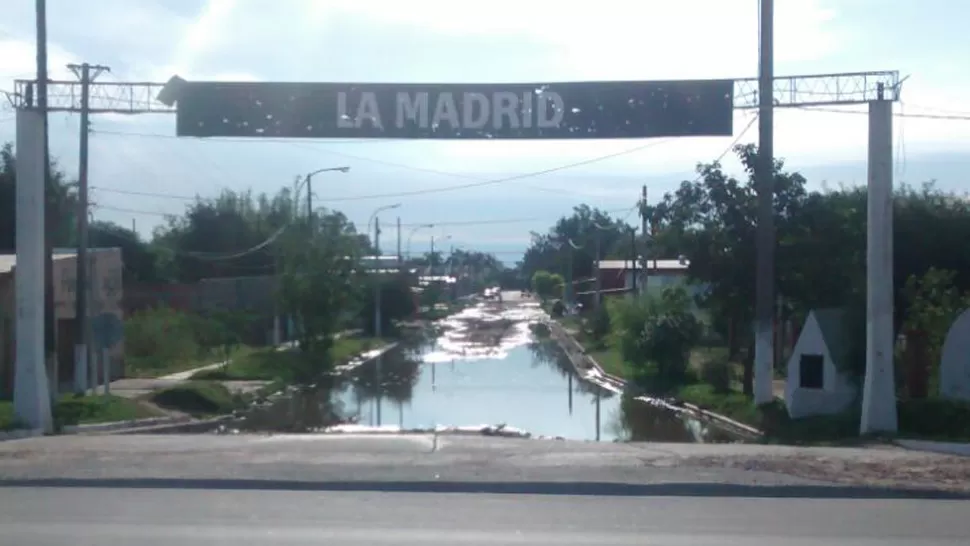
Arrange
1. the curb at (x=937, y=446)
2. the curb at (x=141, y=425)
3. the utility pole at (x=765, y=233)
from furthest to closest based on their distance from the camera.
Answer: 1. the utility pole at (x=765, y=233)
2. the curb at (x=141, y=425)
3. the curb at (x=937, y=446)

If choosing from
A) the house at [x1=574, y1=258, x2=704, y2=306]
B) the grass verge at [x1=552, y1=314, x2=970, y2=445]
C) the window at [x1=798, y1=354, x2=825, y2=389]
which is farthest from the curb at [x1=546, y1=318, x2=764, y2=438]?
the house at [x1=574, y1=258, x2=704, y2=306]

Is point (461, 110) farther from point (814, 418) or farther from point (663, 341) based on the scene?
point (663, 341)

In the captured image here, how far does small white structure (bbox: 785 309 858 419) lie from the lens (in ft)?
89.8

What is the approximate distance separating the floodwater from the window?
2.17 metres

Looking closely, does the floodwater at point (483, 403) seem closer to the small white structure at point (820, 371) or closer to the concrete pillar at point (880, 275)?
the small white structure at point (820, 371)

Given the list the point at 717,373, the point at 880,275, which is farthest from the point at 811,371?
the point at 717,373

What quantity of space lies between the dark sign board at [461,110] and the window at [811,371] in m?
7.50

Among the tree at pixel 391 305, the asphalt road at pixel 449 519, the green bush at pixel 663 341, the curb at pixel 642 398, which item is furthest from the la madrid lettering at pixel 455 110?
the tree at pixel 391 305

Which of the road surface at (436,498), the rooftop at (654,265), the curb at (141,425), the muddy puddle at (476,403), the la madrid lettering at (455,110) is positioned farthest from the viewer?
the rooftop at (654,265)

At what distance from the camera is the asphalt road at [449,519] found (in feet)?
36.2

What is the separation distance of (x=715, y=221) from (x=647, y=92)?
8.87 meters

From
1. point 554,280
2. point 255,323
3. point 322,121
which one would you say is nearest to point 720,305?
point 322,121

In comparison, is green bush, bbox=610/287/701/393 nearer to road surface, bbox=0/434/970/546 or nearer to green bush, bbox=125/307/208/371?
green bush, bbox=125/307/208/371

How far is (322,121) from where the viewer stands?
22875 mm
